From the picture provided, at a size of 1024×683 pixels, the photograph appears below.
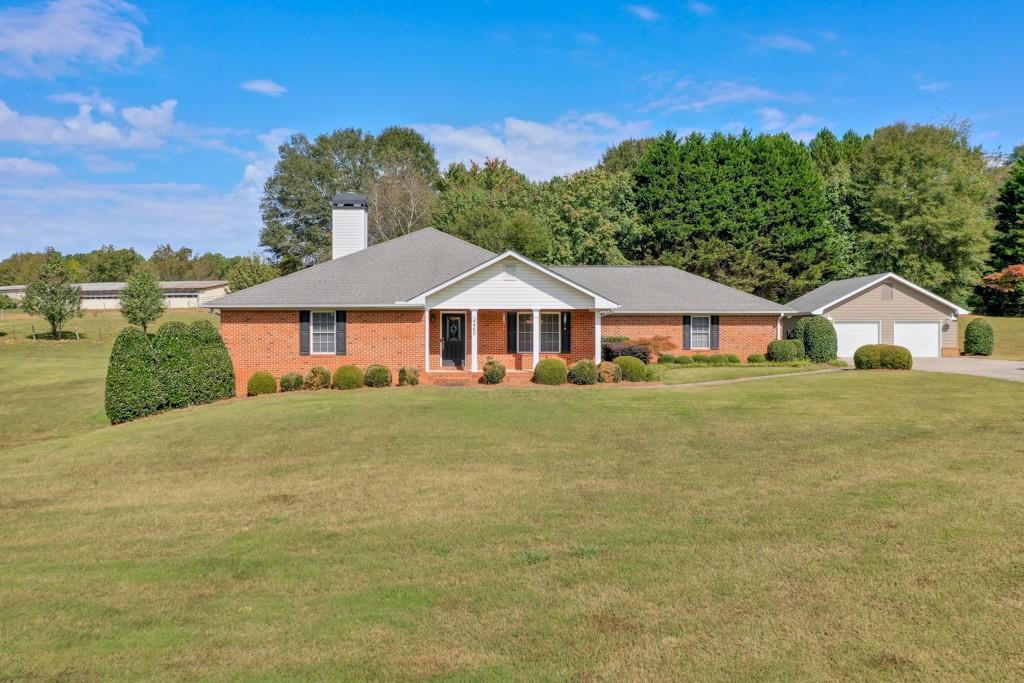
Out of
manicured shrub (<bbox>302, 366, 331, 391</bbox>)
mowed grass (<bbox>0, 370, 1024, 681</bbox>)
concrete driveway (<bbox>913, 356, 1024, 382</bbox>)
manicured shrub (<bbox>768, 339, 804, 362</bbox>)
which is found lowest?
mowed grass (<bbox>0, 370, 1024, 681</bbox>)

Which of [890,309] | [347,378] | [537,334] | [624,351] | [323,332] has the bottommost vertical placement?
[347,378]

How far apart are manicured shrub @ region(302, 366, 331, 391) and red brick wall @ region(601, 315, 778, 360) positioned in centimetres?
1339

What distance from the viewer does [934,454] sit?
11422 millimetres

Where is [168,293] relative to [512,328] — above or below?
above

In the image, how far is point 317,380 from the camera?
2348cm

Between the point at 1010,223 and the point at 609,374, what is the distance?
4690 cm

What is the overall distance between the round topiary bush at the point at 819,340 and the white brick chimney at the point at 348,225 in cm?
2182

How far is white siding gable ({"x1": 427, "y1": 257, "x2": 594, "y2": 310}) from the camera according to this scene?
84.3 ft

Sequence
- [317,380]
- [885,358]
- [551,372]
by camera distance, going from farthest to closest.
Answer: [885,358], [317,380], [551,372]

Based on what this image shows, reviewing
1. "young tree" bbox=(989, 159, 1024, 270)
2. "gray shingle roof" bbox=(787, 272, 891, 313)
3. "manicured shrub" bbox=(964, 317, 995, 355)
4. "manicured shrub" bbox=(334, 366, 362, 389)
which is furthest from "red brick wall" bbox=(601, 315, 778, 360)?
"young tree" bbox=(989, 159, 1024, 270)

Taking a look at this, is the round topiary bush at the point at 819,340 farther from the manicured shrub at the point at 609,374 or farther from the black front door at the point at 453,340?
the black front door at the point at 453,340

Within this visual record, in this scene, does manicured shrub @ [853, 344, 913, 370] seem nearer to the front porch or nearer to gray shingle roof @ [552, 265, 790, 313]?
gray shingle roof @ [552, 265, 790, 313]

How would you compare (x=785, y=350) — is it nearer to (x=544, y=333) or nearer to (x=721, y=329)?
(x=721, y=329)

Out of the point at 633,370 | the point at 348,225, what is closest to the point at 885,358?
the point at 633,370
